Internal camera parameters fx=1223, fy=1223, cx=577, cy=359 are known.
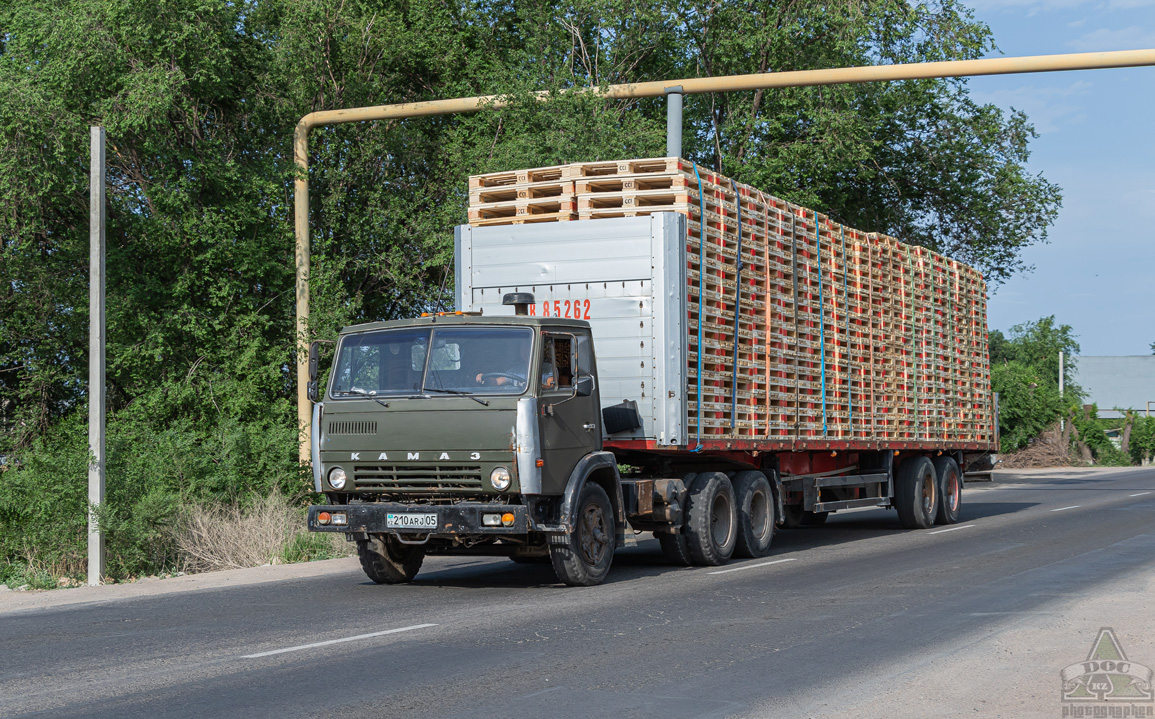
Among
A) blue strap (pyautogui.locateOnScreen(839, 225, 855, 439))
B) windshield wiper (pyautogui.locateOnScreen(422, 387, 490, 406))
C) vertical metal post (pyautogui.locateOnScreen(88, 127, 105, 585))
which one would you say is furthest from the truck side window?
blue strap (pyautogui.locateOnScreen(839, 225, 855, 439))

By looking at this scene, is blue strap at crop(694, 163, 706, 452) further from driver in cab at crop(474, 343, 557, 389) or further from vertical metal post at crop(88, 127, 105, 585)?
vertical metal post at crop(88, 127, 105, 585)

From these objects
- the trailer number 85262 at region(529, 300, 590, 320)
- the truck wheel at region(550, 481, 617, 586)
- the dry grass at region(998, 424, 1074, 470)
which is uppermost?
the trailer number 85262 at region(529, 300, 590, 320)

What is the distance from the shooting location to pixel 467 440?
36.1 feet

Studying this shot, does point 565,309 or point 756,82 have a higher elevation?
point 756,82

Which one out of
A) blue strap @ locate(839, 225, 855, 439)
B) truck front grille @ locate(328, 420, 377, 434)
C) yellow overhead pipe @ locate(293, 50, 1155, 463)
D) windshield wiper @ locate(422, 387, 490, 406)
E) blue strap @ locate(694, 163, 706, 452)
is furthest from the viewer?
blue strap @ locate(839, 225, 855, 439)

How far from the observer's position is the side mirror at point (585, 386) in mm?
11713

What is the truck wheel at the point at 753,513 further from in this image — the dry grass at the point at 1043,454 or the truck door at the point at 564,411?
the dry grass at the point at 1043,454

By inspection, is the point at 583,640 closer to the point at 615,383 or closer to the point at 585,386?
the point at 585,386

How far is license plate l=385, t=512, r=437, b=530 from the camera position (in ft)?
36.3

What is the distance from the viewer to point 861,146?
89.8 feet

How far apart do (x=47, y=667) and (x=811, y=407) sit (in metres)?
10.4

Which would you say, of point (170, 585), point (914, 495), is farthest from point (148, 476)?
point (914, 495)

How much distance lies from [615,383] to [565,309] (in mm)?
1023

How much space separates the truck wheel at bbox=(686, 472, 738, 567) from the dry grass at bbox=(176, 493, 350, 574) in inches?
201
